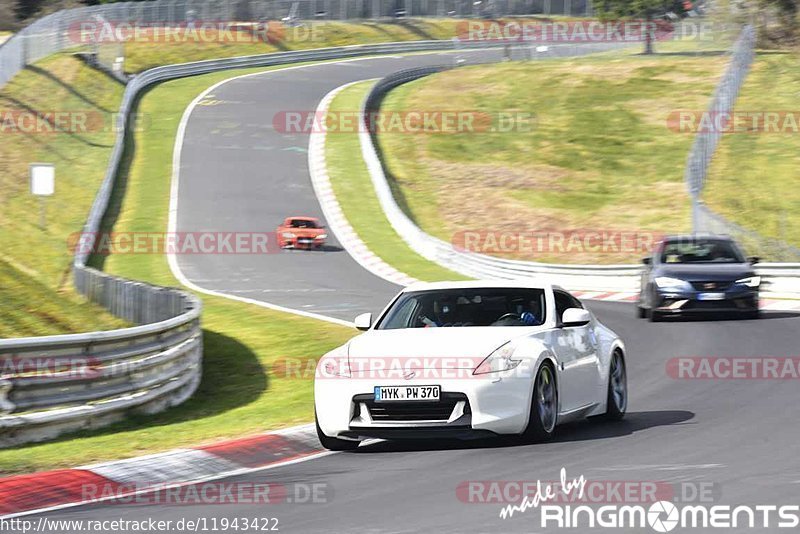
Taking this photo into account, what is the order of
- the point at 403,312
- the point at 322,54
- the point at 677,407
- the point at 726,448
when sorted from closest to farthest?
the point at 726,448 → the point at 403,312 → the point at 677,407 → the point at 322,54

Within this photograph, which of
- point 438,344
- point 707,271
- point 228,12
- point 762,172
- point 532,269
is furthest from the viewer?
point 228,12

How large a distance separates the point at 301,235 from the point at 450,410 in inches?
1160

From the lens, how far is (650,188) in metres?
49.9

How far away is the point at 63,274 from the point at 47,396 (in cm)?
2206

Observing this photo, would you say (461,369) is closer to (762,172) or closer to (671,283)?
(671,283)

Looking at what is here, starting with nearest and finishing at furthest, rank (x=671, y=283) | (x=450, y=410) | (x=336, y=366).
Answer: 1. (x=450, y=410)
2. (x=336, y=366)
3. (x=671, y=283)

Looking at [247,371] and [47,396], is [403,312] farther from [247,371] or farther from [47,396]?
[247,371]

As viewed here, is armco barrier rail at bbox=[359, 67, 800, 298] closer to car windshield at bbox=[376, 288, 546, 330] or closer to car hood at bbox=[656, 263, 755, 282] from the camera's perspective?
car hood at bbox=[656, 263, 755, 282]

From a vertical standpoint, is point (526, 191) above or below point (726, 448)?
below

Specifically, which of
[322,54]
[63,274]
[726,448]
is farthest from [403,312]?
[322,54]

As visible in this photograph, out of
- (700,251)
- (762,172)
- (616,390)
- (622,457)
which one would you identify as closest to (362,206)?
(762,172)

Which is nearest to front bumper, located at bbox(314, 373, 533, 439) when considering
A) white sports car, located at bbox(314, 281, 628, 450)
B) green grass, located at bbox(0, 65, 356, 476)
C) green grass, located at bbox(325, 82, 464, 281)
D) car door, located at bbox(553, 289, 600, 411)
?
white sports car, located at bbox(314, 281, 628, 450)

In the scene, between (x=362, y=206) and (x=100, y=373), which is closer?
(x=100, y=373)

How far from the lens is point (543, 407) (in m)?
10.7
